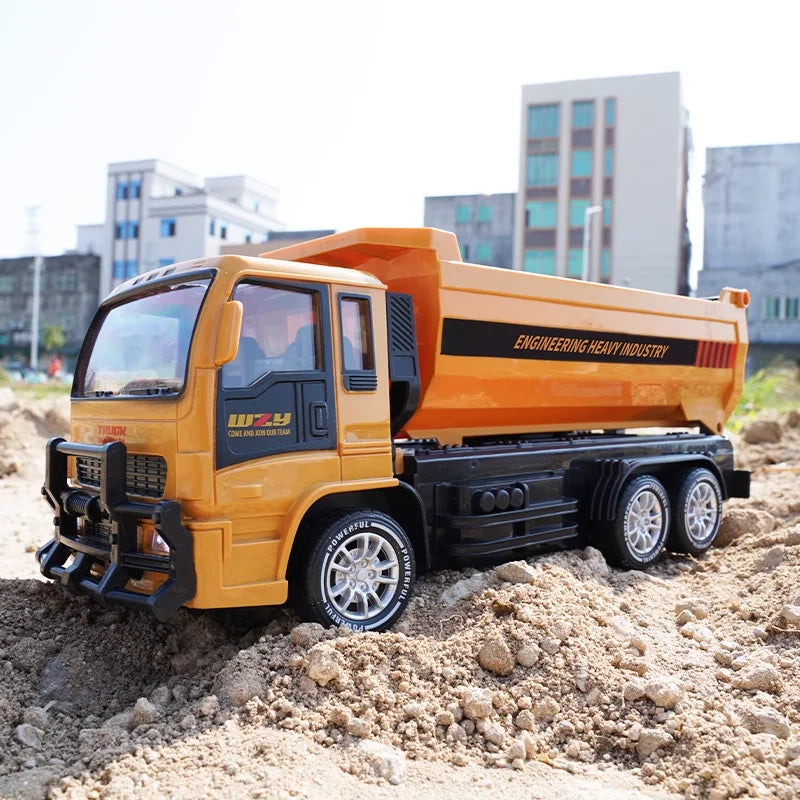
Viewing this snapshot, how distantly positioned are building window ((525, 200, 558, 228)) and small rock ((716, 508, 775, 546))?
42699 mm

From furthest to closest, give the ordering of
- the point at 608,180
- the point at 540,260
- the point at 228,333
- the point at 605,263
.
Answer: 1. the point at 540,260
2. the point at 608,180
3. the point at 605,263
4. the point at 228,333

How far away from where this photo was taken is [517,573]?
5.83 meters

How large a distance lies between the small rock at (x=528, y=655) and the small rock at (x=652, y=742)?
0.78 m

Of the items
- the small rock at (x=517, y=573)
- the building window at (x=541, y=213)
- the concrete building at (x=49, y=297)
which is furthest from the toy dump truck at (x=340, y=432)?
the concrete building at (x=49, y=297)

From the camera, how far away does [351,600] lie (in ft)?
17.7

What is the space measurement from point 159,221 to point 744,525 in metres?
56.6

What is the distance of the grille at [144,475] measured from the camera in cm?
503

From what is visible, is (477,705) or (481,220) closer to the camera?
(477,705)

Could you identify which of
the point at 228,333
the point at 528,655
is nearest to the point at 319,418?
the point at 228,333

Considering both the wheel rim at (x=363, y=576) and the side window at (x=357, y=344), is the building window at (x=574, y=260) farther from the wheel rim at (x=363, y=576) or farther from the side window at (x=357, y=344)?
the wheel rim at (x=363, y=576)

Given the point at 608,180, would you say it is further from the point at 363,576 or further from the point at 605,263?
the point at 363,576

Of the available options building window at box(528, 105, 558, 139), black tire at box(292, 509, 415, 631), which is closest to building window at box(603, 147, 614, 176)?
building window at box(528, 105, 558, 139)

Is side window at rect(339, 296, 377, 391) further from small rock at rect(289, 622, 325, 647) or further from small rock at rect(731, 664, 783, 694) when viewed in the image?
small rock at rect(731, 664, 783, 694)

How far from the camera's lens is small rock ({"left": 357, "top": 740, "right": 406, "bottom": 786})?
4109 mm
